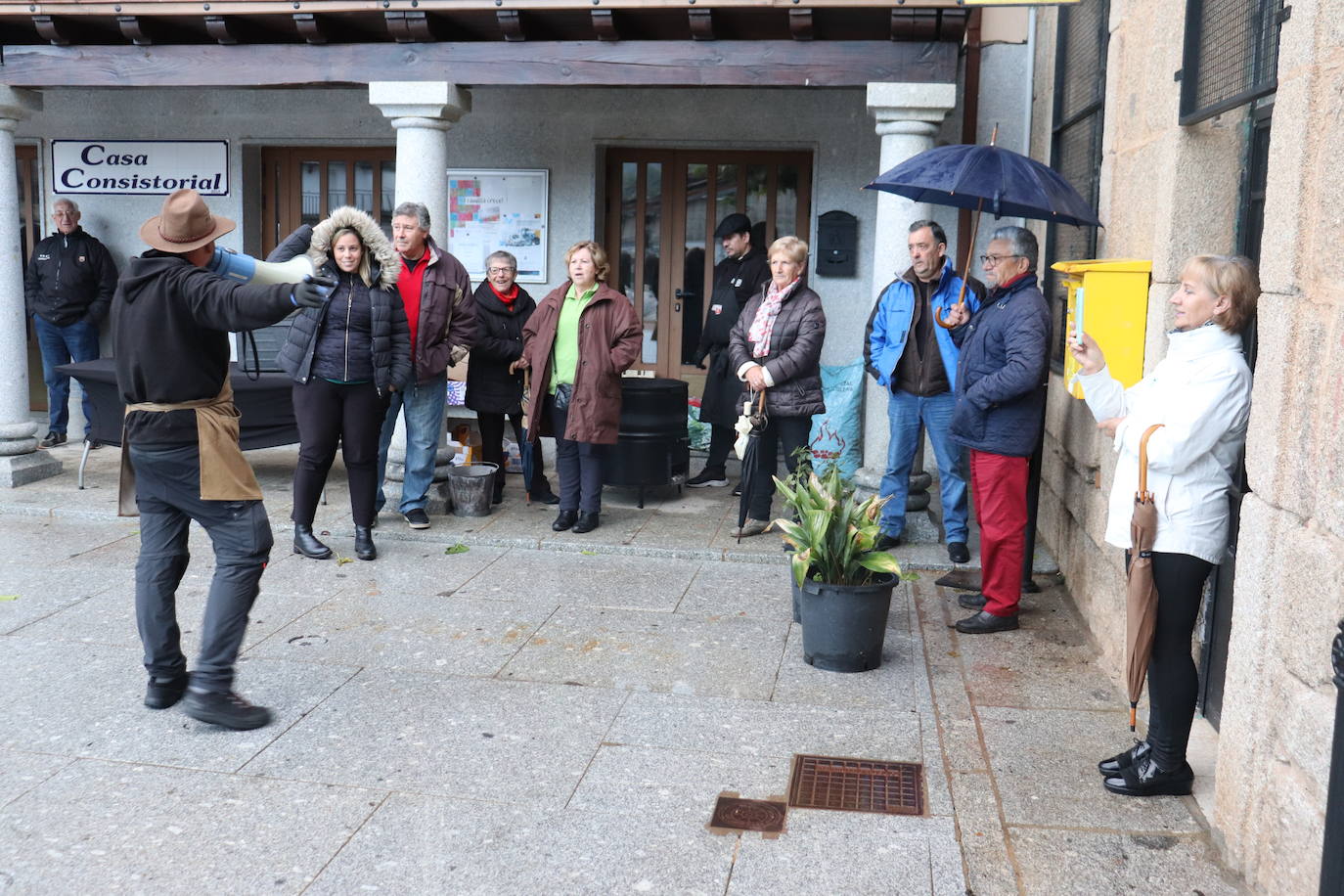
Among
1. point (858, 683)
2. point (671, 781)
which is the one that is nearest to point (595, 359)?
point (858, 683)

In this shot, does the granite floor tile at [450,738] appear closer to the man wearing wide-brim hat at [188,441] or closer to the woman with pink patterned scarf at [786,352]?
the man wearing wide-brim hat at [188,441]

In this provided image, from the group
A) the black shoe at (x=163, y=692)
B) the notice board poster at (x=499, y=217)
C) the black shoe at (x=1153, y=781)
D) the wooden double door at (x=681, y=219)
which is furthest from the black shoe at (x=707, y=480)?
the black shoe at (x=1153, y=781)

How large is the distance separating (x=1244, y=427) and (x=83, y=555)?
5847 millimetres

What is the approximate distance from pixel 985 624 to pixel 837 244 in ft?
14.2

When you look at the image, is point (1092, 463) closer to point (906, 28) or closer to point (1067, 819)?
point (1067, 819)

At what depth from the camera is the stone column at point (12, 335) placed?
866 centimetres

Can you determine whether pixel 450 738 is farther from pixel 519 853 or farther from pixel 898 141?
pixel 898 141

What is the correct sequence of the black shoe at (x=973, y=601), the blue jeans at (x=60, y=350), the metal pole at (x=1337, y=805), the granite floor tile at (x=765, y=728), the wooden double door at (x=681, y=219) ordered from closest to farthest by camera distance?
1. the metal pole at (x=1337, y=805)
2. the granite floor tile at (x=765, y=728)
3. the black shoe at (x=973, y=601)
4. the wooden double door at (x=681, y=219)
5. the blue jeans at (x=60, y=350)

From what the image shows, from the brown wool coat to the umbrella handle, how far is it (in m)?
4.02

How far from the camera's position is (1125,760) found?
4121 mm

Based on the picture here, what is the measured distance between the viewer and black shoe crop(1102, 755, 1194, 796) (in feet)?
13.1

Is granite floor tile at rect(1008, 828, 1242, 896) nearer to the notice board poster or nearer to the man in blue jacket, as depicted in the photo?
the man in blue jacket

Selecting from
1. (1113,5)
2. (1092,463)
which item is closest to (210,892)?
(1092,463)

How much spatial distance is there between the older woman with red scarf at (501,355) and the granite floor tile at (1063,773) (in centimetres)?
411
